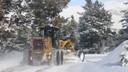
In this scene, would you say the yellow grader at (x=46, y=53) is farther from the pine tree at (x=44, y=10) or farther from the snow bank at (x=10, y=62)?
the pine tree at (x=44, y=10)

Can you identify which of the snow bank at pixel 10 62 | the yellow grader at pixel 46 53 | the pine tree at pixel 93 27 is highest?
the pine tree at pixel 93 27

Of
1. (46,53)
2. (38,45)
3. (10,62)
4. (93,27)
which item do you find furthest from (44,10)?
(46,53)

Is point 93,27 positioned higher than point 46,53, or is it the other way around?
point 93,27

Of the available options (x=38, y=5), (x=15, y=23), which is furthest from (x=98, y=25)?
(x=15, y=23)

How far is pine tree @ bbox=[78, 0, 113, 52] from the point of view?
6069 centimetres

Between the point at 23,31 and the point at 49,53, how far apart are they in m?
15.5

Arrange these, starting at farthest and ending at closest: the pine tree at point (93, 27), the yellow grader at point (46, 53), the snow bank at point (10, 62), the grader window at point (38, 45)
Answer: the pine tree at point (93, 27), the grader window at point (38, 45), the yellow grader at point (46, 53), the snow bank at point (10, 62)

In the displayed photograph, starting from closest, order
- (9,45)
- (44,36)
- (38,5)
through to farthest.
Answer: (44,36) < (9,45) < (38,5)

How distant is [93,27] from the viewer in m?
61.1

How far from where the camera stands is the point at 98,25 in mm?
61406

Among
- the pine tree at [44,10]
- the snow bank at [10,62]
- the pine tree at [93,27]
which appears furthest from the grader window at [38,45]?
the pine tree at [93,27]

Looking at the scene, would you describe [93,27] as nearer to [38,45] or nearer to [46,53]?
[38,45]

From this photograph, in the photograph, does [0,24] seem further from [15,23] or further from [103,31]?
[103,31]

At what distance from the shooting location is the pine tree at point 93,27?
60688 mm
